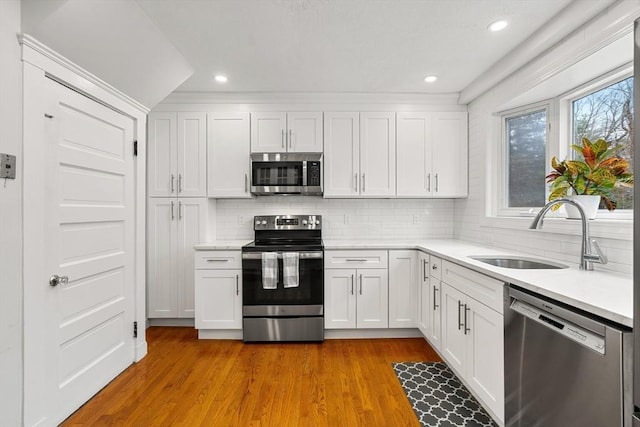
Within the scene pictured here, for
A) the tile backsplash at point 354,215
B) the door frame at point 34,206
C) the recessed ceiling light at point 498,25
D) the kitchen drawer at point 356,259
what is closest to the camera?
the door frame at point 34,206

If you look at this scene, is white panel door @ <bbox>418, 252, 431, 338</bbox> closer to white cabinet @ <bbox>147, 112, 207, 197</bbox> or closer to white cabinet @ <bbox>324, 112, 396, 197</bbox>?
white cabinet @ <bbox>324, 112, 396, 197</bbox>

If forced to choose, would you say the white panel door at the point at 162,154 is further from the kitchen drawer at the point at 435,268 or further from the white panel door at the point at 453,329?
the white panel door at the point at 453,329

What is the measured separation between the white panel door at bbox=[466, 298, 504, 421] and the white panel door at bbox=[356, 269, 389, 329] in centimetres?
103

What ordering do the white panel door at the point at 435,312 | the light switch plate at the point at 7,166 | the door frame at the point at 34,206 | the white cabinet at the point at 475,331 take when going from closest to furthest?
the light switch plate at the point at 7,166
the door frame at the point at 34,206
the white cabinet at the point at 475,331
the white panel door at the point at 435,312

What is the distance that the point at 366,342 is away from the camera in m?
2.92

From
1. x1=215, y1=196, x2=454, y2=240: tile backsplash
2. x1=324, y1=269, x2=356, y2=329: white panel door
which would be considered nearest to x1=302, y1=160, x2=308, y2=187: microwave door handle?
x1=215, y1=196, x2=454, y2=240: tile backsplash

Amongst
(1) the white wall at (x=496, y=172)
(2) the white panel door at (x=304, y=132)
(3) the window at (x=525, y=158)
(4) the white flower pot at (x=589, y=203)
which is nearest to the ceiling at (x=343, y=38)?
(1) the white wall at (x=496, y=172)

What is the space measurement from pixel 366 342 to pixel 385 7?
2.78m

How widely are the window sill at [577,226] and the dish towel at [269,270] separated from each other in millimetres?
2098

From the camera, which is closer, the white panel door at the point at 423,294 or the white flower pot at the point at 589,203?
the white flower pot at the point at 589,203

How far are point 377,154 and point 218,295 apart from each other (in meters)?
2.21

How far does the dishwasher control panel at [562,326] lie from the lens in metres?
1.09

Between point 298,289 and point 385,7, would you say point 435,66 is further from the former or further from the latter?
point 298,289

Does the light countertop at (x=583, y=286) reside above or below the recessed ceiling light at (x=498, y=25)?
below
